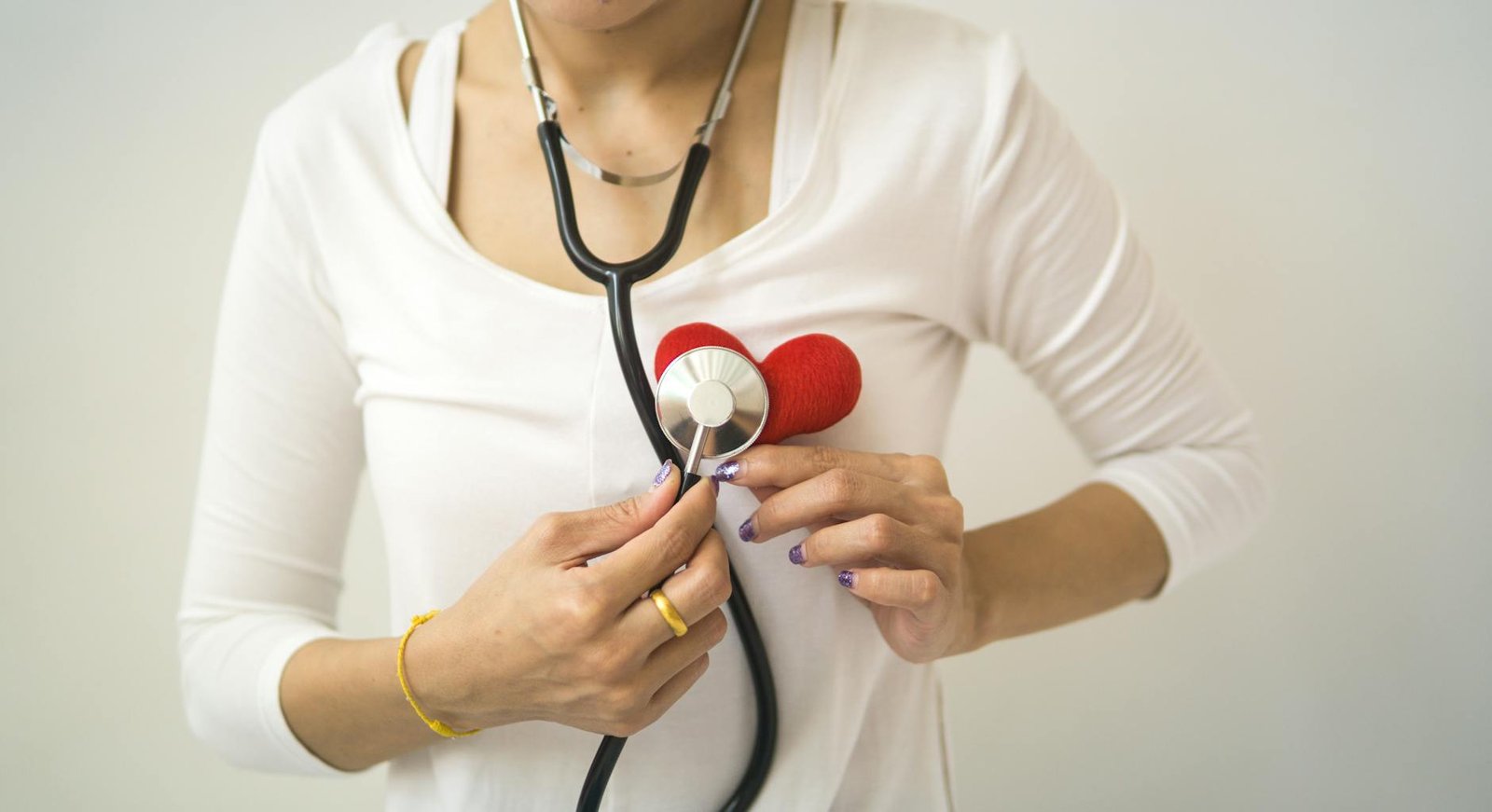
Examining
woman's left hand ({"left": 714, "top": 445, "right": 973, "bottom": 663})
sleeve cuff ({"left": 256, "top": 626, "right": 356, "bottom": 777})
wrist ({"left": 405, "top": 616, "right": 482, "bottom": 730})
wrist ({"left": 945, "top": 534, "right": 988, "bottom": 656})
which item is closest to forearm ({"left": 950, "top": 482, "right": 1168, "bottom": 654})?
wrist ({"left": 945, "top": 534, "right": 988, "bottom": 656})

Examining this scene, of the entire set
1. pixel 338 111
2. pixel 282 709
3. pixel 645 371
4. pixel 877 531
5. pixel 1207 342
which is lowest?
pixel 282 709

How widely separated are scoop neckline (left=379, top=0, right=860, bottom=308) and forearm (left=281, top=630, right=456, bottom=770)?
24 centimetres

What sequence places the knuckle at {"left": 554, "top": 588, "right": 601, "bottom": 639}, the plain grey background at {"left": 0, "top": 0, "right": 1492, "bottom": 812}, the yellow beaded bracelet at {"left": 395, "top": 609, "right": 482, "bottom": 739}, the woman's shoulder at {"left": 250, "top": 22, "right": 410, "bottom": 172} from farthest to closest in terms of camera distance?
the plain grey background at {"left": 0, "top": 0, "right": 1492, "bottom": 812} → the woman's shoulder at {"left": 250, "top": 22, "right": 410, "bottom": 172} → the yellow beaded bracelet at {"left": 395, "top": 609, "right": 482, "bottom": 739} → the knuckle at {"left": 554, "top": 588, "right": 601, "bottom": 639}

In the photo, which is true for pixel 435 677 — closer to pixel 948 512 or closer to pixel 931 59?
pixel 948 512

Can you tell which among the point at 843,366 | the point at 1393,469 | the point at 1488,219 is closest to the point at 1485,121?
the point at 1488,219

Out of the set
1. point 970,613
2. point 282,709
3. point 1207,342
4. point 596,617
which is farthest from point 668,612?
point 1207,342

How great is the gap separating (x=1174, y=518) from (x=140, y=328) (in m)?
1.07

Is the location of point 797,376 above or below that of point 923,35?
below

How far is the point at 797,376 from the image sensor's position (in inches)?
22.5

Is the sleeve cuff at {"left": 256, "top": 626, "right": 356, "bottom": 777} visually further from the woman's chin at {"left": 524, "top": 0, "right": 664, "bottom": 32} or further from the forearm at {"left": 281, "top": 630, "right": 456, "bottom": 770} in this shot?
the woman's chin at {"left": 524, "top": 0, "right": 664, "bottom": 32}

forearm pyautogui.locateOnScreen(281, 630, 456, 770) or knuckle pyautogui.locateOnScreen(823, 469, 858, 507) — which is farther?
forearm pyautogui.locateOnScreen(281, 630, 456, 770)

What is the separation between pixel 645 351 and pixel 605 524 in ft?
0.46

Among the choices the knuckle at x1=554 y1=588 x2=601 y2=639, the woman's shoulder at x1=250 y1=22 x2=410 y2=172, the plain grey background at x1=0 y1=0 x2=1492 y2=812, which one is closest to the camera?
the knuckle at x1=554 y1=588 x2=601 y2=639

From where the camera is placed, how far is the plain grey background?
3.41 ft
